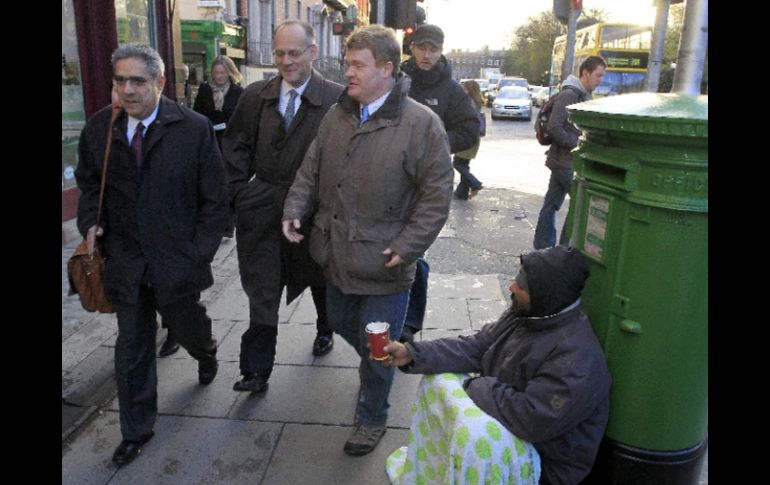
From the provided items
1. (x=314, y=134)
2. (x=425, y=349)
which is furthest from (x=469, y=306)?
(x=425, y=349)

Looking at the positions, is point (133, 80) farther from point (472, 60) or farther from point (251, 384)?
point (472, 60)

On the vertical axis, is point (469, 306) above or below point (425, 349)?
below

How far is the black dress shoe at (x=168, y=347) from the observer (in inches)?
161

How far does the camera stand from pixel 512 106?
1087 inches

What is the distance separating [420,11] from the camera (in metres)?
9.70

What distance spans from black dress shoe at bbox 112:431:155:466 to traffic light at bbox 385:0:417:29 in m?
5.99

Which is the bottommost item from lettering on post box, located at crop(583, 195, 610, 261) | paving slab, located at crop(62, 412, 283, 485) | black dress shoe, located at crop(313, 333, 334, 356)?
paving slab, located at crop(62, 412, 283, 485)

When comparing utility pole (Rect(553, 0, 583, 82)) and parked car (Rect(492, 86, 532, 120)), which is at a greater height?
utility pole (Rect(553, 0, 583, 82))

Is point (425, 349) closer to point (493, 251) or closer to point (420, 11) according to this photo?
point (493, 251)

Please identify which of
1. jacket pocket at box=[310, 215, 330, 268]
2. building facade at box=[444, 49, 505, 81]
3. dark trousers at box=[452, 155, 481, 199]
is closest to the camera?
jacket pocket at box=[310, 215, 330, 268]

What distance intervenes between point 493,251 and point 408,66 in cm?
231

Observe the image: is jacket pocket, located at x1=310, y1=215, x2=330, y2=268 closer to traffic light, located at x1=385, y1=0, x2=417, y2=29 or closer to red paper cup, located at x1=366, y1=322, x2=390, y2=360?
red paper cup, located at x1=366, y1=322, x2=390, y2=360

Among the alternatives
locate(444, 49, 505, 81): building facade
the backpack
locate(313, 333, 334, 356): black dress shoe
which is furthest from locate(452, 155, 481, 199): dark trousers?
locate(444, 49, 505, 81): building facade

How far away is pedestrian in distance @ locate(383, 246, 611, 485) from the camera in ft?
6.93
